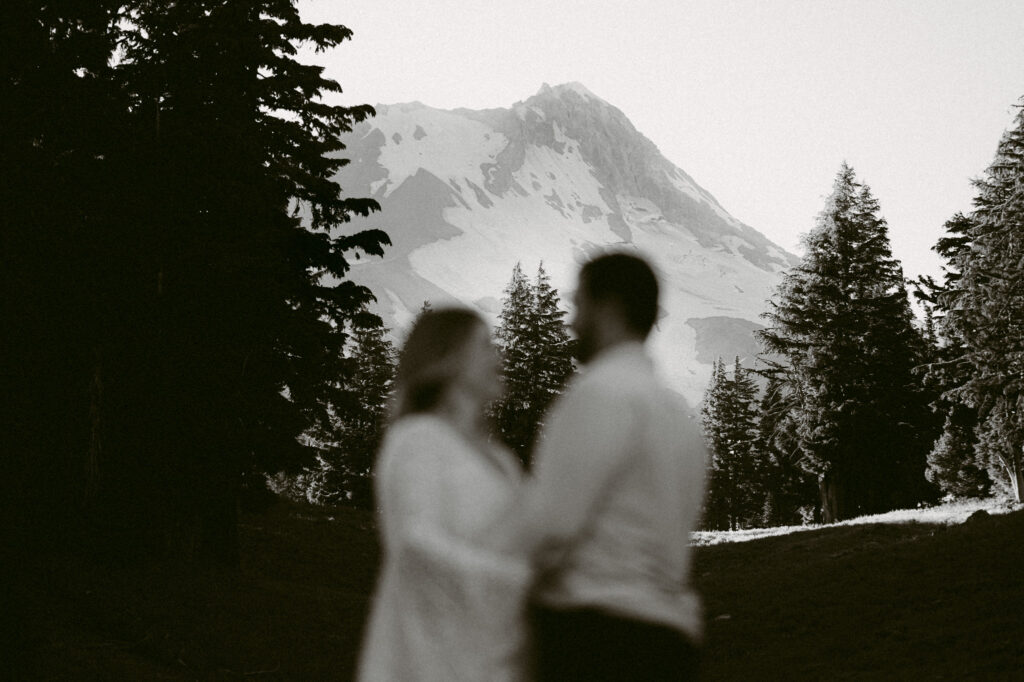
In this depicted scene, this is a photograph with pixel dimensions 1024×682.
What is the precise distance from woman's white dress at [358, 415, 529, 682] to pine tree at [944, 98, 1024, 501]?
2029 centimetres

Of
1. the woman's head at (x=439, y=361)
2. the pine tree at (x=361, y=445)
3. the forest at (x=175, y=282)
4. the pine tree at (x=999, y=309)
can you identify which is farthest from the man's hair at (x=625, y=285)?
the pine tree at (x=361, y=445)

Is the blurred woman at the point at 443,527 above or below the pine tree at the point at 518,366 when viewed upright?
below

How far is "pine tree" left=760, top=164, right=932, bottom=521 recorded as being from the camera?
3825 centimetres

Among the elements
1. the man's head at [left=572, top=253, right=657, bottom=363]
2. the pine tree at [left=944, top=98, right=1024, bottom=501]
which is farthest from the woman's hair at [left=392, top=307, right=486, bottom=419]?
the pine tree at [left=944, top=98, right=1024, bottom=501]

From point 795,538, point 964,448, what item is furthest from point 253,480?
point 964,448

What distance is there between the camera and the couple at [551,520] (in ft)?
9.29

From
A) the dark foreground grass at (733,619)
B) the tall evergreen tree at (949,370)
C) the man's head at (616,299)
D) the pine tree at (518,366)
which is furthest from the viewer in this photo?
the pine tree at (518,366)

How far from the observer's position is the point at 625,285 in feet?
10.2

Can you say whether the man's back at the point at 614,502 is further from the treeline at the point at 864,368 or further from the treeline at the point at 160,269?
the treeline at the point at 864,368

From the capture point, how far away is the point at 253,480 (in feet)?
56.4

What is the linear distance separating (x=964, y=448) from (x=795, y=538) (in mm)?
18880

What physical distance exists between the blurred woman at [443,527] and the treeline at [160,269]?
309 inches

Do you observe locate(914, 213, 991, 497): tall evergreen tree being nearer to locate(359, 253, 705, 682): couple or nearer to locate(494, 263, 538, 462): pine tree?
locate(494, 263, 538, 462): pine tree

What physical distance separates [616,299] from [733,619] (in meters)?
15.2
